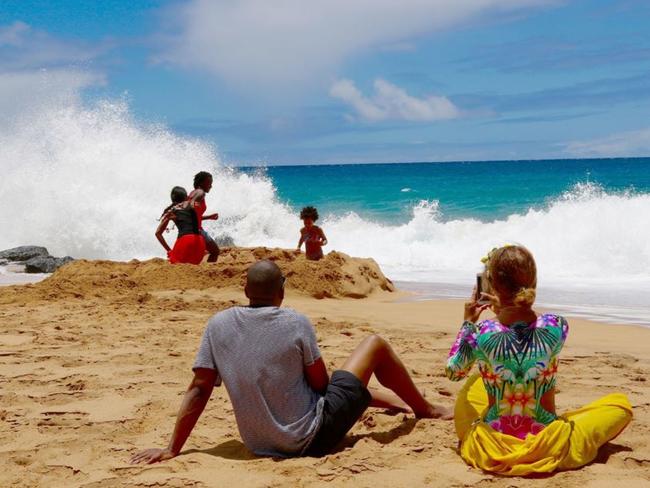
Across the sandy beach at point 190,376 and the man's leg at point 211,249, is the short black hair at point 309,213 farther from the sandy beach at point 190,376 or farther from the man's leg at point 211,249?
the man's leg at point 211,249

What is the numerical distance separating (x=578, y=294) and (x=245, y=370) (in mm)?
8756

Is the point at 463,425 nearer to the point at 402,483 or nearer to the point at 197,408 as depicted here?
the point at 402,483

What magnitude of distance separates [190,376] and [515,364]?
293 centimetres

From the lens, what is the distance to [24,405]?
5043mm

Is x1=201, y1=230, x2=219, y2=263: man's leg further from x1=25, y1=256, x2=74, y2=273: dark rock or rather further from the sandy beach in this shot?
x1=25, y1=256, x2=74, y2=273: dark rock

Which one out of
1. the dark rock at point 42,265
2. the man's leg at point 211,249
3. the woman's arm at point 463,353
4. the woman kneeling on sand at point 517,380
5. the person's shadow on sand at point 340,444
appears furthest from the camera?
the dark rock at point 42,265

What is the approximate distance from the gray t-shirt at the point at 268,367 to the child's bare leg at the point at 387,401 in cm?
68

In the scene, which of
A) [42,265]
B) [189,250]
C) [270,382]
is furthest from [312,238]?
[270,382]

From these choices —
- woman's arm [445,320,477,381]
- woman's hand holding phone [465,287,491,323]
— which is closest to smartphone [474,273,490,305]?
woman's hand holding phone [465,287,491,323]

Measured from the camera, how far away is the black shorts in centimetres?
386

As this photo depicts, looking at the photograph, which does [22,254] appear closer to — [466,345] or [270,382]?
[270,382]

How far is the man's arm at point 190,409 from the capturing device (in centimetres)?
383

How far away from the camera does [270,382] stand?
147 inches

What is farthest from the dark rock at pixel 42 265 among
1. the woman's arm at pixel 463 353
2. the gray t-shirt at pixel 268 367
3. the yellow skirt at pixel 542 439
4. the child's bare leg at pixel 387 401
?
the woman's arm at pixel 463 353
